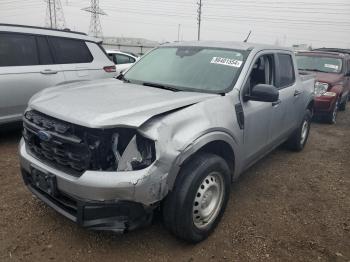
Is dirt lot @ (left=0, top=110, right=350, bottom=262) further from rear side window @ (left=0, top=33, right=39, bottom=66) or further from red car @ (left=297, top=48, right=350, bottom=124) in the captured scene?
red car @ (left=297, top=48, right=350, bottom=124)

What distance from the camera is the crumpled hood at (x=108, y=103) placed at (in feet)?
7.88

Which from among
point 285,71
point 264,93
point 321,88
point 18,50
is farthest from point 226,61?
point 321,88

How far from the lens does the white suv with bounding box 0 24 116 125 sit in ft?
16.6

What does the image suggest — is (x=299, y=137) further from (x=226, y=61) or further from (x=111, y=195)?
(x=111, y=195)

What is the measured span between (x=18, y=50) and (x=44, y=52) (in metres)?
0.42

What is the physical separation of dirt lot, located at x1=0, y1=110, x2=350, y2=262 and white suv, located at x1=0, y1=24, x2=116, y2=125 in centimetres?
104

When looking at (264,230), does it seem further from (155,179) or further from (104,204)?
(104,204)

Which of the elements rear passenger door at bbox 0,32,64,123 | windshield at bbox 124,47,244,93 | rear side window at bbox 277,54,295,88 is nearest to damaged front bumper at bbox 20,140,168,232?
windshield at bbox 124,47,244,93

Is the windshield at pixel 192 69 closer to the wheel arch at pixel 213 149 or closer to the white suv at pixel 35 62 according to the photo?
the wheel arch at pixel 213 149

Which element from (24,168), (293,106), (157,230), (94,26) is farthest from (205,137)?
(94,26)

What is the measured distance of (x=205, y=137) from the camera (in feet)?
8.94

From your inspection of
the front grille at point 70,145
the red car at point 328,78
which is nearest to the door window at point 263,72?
the front grille at point 70,145

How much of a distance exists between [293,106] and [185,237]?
112 inches

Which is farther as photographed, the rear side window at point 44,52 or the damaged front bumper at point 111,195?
the rear side window at point 44,52
